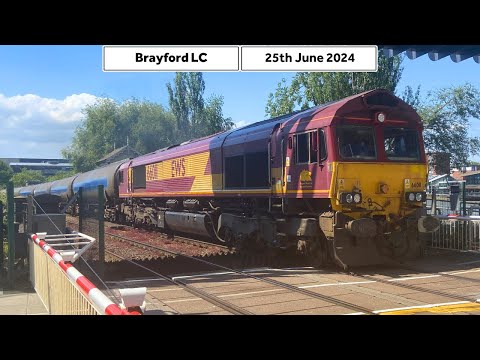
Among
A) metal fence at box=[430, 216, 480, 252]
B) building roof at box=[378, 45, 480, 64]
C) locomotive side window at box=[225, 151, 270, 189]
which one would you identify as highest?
building roof at box=[378, 45, 480, 64]

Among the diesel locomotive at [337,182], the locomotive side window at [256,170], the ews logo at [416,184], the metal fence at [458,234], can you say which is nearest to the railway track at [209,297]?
the diesel locomotive at [337,182]

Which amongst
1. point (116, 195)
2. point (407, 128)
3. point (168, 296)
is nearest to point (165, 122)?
point (116, 195)

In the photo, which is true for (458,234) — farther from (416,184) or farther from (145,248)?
(145,248)

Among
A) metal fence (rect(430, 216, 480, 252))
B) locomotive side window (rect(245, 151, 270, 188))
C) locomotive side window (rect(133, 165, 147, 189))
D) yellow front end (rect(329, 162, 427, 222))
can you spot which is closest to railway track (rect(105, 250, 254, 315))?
yellow front end (rect(329, 162, 427, 222))

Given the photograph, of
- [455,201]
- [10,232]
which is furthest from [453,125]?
[10,232]

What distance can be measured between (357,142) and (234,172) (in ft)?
14.3

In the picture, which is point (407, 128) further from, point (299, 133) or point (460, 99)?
point (460, 99)

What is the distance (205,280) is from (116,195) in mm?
18316

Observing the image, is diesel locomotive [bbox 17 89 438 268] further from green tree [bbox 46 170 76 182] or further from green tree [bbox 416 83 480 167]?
green tree [bbox 46 170 76 182]

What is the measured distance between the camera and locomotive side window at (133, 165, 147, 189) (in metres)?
22.7

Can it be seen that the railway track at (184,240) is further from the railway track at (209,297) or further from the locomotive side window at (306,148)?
the locomotive side window at (306,148)

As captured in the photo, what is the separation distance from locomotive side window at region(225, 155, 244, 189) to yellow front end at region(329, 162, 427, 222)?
3829 mm

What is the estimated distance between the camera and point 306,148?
36.4 feet

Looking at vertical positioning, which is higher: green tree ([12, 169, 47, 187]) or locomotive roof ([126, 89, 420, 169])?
locomotive roof ([126, 89, 420, 169])
